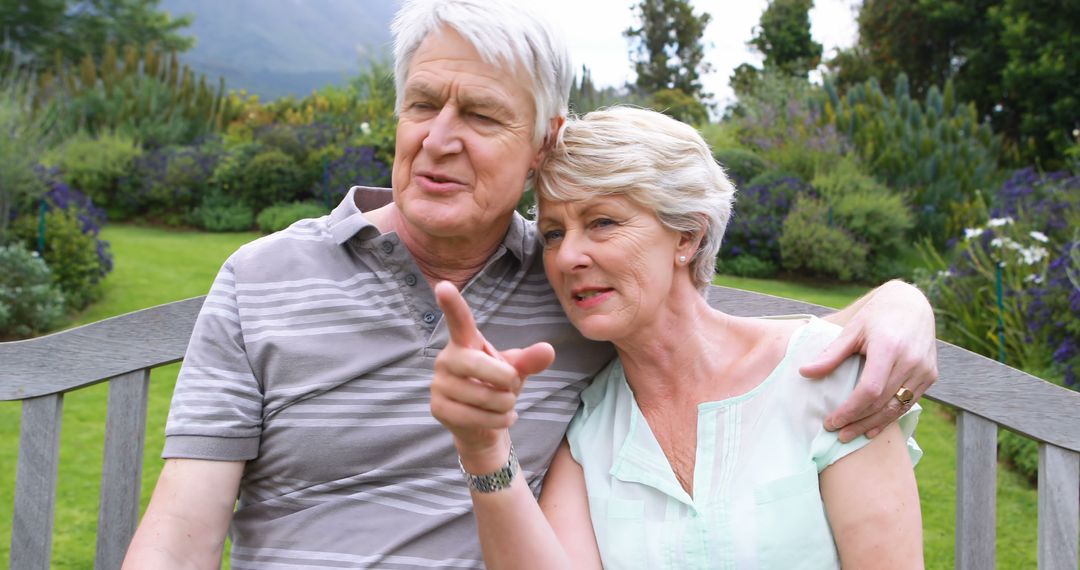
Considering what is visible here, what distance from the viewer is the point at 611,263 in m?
1.96

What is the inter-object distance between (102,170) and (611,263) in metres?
11.3

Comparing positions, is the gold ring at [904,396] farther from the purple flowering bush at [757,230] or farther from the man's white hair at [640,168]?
the purple flowering bush at [757,230]

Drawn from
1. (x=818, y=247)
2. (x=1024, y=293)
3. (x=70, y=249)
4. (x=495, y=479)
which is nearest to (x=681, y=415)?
(x=495, y=479)

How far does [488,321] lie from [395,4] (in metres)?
0.75

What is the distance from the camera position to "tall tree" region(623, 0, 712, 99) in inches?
1219

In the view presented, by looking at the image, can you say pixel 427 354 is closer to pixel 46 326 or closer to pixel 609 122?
pixel 609 122

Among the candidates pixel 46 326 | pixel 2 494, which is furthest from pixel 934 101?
pixel 2 494

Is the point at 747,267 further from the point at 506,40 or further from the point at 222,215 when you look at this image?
the point at 506,40

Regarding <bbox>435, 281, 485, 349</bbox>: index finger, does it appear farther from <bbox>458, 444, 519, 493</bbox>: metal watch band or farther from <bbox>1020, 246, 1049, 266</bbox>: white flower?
<bbox>1020, 246, 1049, 266</bbox>: white flower

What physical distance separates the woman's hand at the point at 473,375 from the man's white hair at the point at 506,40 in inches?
29.9

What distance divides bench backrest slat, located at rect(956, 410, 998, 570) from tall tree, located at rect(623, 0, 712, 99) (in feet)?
96.4

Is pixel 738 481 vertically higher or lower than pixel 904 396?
lower

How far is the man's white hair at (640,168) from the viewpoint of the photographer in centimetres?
196

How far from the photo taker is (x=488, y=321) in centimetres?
216
